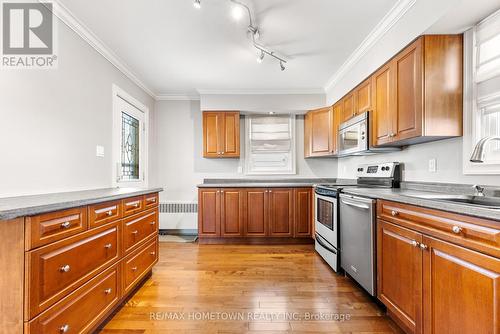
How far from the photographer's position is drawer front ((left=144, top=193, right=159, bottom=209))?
7.59ft

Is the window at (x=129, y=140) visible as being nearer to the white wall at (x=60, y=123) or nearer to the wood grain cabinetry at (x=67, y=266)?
the white wall at (x=60, y=123)

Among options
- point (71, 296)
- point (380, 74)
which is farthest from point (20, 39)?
point (380, 74)

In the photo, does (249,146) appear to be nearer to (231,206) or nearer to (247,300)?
(231,206)

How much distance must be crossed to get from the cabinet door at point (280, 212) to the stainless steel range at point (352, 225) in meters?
0.49

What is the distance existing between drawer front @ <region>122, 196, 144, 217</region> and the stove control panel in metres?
2.54

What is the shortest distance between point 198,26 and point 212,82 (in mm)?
1382

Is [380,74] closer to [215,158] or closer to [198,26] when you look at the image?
[198,26]

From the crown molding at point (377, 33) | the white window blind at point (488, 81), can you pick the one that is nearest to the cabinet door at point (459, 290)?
the white window blind at point (488, 81)

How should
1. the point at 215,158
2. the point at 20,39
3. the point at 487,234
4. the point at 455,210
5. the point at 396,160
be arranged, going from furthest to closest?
the point at 215,158, the point at 396,160, the point at 20,39, the point at 455,210, the point at 487,234

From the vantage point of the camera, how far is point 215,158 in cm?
421

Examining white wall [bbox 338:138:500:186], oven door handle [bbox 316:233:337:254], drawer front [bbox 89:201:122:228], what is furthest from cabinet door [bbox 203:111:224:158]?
white wall [bbox 338:138:500:186]

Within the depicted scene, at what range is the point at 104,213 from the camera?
5.44 ft

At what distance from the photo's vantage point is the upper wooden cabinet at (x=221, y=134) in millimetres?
3957

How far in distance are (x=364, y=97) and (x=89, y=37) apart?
9.79ft
